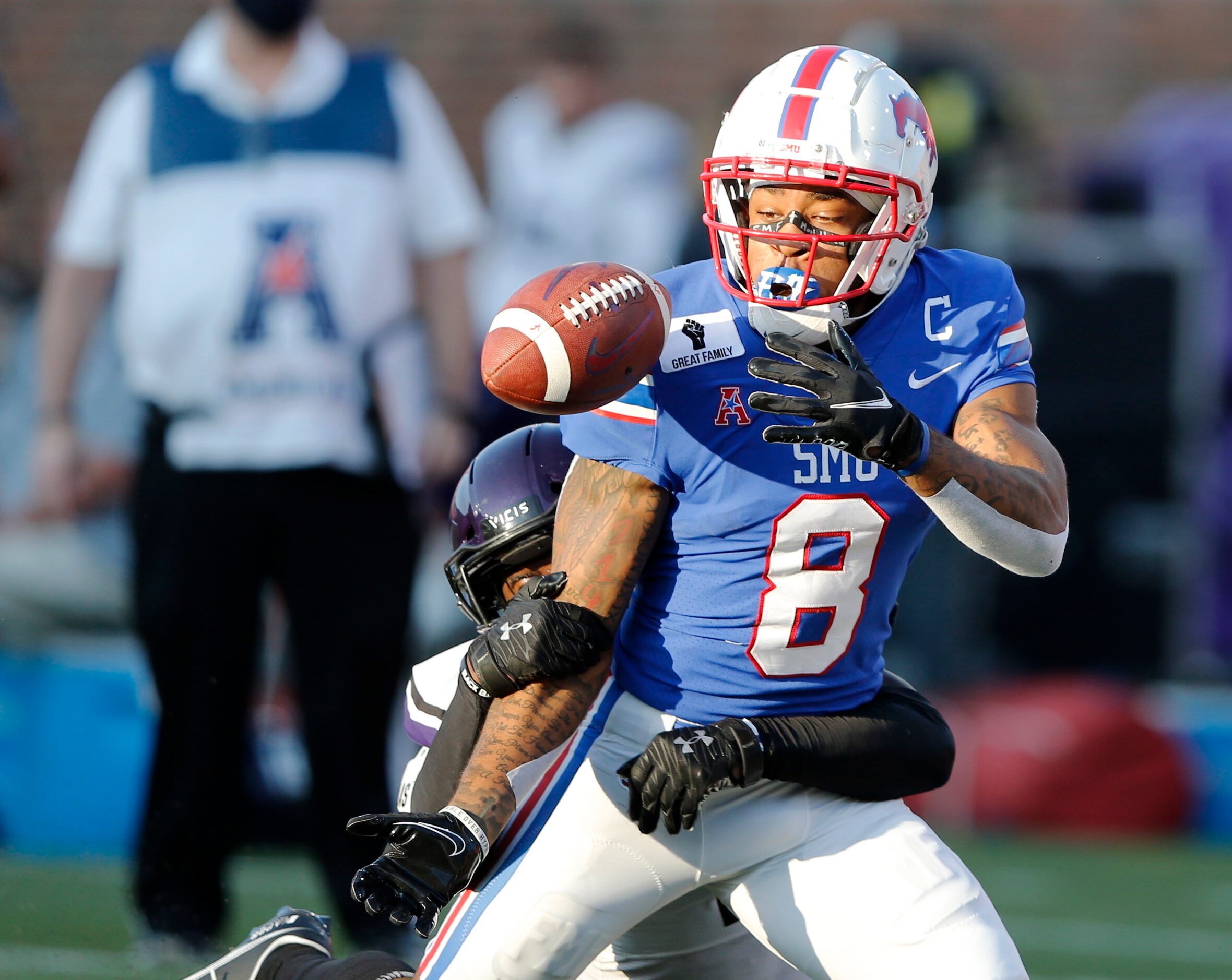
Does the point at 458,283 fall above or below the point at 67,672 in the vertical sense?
above

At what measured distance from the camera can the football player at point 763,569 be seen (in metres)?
2.70

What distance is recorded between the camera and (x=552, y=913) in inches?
106

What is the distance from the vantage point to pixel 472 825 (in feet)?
8.68

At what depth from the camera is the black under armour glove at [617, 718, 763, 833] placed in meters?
2.64

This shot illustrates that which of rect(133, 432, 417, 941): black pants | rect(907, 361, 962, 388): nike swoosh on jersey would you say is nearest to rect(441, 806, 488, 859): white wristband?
rect(907, 361, 962, 388): nike swoosh on jersey

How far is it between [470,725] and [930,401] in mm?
794

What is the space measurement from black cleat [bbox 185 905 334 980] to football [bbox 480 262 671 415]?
110cm

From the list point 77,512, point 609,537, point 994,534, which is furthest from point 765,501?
point 77,512

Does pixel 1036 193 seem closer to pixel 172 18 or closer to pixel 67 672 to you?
pixel 172 18

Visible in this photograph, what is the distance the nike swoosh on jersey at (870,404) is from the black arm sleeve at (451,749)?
0.70 metres

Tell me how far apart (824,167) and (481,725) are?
92 centimetres

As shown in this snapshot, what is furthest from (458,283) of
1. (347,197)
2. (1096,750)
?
(1096,750)

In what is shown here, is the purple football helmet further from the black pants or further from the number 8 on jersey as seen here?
the black pants

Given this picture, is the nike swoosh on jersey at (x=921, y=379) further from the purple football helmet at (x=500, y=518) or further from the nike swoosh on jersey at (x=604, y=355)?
the purple football helmet at (x=500, y=518)
